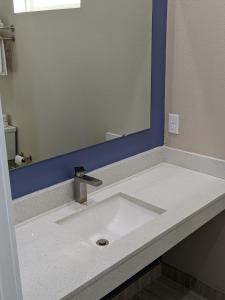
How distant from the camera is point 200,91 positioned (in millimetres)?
1736

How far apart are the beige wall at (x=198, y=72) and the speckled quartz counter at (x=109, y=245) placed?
23 cm

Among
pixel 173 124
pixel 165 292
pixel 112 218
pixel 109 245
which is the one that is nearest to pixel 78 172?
pixel 112 218

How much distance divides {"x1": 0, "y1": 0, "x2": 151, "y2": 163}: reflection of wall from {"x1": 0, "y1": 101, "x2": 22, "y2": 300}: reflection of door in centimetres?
79

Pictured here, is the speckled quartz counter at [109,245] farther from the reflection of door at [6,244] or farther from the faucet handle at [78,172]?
the reflection of door at [6,244]

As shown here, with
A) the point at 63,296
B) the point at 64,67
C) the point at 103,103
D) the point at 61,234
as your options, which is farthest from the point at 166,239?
the point at 64,67

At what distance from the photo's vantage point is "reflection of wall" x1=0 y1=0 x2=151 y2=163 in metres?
1.35

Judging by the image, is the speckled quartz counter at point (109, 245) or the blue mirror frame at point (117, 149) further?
the blue mirror frame at point (117, 149)

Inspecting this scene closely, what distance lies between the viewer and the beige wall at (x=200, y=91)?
1635 millimetres

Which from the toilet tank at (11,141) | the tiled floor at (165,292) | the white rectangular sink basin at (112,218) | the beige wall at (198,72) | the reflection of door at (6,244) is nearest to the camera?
the reflection of door at (6,244)

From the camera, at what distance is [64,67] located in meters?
1.47

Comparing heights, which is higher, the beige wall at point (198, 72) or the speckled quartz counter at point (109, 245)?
the beige wall at point (198, 72)

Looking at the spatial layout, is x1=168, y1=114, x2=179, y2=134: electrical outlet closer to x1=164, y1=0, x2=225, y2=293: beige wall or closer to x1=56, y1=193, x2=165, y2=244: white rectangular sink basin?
x1=164, y1=0, x2=225, y2=293: beige wall

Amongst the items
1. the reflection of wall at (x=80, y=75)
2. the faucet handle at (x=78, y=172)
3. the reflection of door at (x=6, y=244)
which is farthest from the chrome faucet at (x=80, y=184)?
the reflection of door at (x=6, y=244)

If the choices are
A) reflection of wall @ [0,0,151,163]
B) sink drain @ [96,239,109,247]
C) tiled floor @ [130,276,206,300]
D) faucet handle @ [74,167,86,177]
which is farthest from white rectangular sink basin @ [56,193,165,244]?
tiled floor @ [130,276,206,300]
